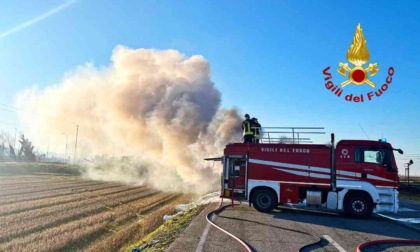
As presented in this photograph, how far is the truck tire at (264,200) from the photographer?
14.5 metres

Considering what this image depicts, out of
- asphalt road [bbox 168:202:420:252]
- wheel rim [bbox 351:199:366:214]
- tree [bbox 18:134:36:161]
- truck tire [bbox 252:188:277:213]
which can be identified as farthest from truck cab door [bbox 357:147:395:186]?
tree [bbox 18:134:36:161]

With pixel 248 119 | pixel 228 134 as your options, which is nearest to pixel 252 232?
pixel 248 119

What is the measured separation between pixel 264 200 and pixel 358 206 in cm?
355

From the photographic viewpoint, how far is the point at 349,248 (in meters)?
8.54

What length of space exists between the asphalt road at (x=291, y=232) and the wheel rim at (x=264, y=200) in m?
0.42

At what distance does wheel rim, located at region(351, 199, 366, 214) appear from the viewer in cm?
1380

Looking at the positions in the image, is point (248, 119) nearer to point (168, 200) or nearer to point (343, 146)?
point (343, 146)

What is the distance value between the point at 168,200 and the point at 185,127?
21.0 feet

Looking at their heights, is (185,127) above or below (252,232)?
above

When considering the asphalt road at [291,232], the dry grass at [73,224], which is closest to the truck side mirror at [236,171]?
the asphalt road at [291,232]

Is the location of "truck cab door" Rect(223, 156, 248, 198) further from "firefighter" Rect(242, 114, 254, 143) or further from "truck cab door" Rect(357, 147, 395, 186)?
"truck cab door" Rect(357, 147, 395, 186)

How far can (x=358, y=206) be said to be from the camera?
13.9 meters

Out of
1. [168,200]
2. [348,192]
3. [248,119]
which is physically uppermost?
[248,119]

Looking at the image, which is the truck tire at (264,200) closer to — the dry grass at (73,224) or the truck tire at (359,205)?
the truck tire at (359,205)
